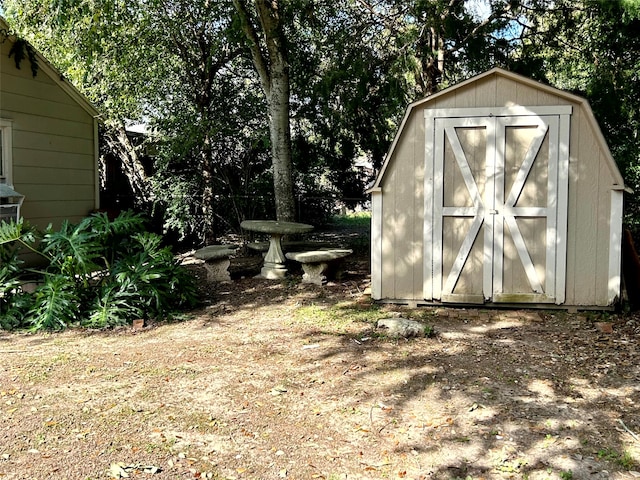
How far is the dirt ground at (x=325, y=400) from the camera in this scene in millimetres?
2996

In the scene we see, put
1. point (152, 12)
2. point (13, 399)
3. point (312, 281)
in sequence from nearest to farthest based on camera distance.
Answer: point (13, 399) < point (312, 281) < point (152, 12)

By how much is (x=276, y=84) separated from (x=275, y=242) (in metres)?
2.53

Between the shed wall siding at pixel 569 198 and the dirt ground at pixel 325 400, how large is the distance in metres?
0.48

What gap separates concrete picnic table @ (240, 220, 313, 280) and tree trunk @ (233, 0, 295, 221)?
1.09m

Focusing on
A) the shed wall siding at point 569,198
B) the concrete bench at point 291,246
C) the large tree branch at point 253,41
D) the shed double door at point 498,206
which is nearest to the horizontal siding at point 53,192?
the concrete bench at point 291,246

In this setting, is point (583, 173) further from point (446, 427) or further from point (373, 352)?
point (446, 427)

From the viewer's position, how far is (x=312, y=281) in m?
7.74

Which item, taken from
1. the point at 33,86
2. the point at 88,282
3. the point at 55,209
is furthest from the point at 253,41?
the point at 88,282

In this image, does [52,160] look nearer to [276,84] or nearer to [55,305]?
[276,84]

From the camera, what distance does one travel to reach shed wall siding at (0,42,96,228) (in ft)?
26.8

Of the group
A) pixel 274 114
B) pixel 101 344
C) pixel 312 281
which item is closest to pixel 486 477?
pixel 101 344

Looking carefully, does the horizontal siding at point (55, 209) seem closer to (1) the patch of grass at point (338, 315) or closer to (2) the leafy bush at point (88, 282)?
(2) the leafy bush at point (88, 282)

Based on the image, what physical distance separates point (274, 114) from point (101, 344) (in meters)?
4.89

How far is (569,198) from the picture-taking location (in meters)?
6.05
